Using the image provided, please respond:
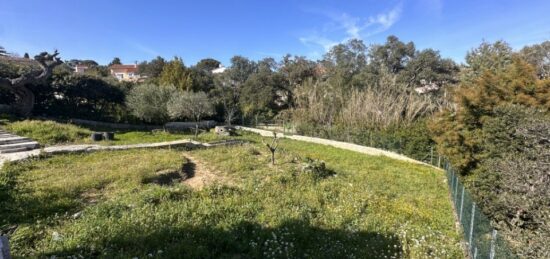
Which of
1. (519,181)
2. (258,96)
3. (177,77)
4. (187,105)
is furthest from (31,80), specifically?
(519,181)

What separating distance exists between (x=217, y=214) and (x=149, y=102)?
1437cm

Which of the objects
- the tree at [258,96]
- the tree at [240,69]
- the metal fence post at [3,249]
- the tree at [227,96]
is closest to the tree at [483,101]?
the metal fence post at [3,249]

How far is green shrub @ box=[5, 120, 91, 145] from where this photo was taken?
1102 centimetres

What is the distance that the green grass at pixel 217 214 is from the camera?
398cm

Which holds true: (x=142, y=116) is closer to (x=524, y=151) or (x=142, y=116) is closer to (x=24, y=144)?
(x=24, y=144)

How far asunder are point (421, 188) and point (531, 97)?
3.71 m

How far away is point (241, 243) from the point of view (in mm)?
4207

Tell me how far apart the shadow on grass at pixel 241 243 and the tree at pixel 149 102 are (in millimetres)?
14194

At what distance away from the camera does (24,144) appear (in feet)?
31.5

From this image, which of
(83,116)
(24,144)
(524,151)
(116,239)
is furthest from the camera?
(83,116)

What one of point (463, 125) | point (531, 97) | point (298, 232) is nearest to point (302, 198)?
point (298, 232)

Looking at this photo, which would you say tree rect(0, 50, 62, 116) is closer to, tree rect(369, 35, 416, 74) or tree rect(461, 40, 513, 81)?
tree rect(461, 40, 513, 81)

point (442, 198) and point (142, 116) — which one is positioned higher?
point (142, 116)

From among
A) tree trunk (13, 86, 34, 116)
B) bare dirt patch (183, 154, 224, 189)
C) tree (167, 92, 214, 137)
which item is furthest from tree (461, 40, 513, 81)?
tree trunk (13, 86, 34, 116)
